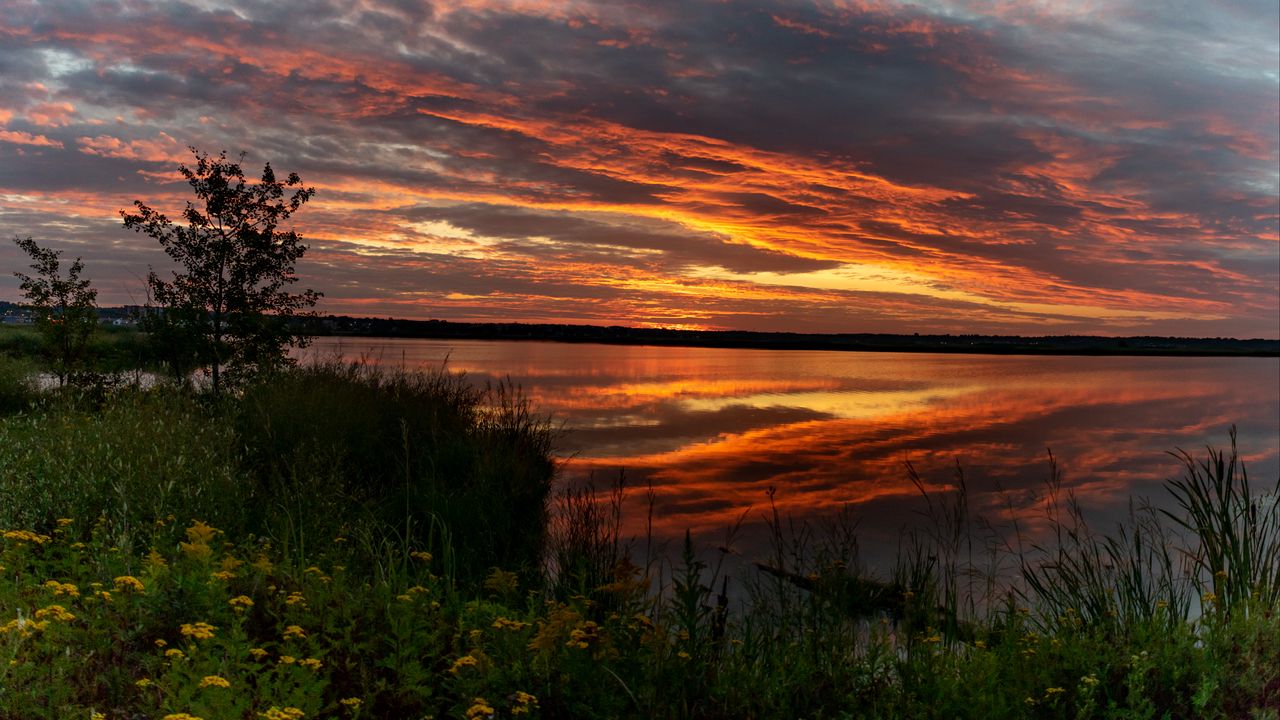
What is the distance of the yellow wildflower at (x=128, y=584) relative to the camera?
4918 millimetres

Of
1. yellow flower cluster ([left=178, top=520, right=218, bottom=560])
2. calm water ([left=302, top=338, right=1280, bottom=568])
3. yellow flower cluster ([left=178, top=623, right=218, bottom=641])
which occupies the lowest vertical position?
calm water ([left=302, top=338, right=1280, bottom=568])

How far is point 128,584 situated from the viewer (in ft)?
17.3

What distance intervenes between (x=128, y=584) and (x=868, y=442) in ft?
74.1

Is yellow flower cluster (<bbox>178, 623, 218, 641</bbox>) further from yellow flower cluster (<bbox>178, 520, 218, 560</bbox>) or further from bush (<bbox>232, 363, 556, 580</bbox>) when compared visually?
bush (<bbox>232, 363, 556, 580</bbox>)

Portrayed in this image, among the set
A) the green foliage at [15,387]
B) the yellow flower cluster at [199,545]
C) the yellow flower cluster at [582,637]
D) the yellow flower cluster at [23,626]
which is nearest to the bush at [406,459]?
the yellow flower cluster at [199,545]

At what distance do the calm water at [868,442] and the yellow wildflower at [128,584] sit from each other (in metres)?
8.22

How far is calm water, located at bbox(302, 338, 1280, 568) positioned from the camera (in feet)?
53.2

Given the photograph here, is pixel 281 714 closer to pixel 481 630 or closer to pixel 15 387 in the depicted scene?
pixel 481 630

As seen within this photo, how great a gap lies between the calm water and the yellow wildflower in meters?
8.22

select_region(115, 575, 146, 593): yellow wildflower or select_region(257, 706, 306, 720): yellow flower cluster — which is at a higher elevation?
select_region(115, 575, 146, 593): yellow wildflower

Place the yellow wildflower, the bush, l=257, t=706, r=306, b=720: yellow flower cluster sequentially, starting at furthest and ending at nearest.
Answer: the bush, the yellow wildflower, l=257, t=706, r=306, b=720: yellow flower cluster

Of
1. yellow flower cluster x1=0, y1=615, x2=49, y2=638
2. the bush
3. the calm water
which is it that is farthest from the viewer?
the calm water

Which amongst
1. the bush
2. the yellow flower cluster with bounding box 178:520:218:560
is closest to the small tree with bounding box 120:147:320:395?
the bush

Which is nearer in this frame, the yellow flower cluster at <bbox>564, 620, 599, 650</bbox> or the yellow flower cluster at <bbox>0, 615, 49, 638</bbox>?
the yellow flower cluster at <bbox>0, 615, 49, 638</bbox>
